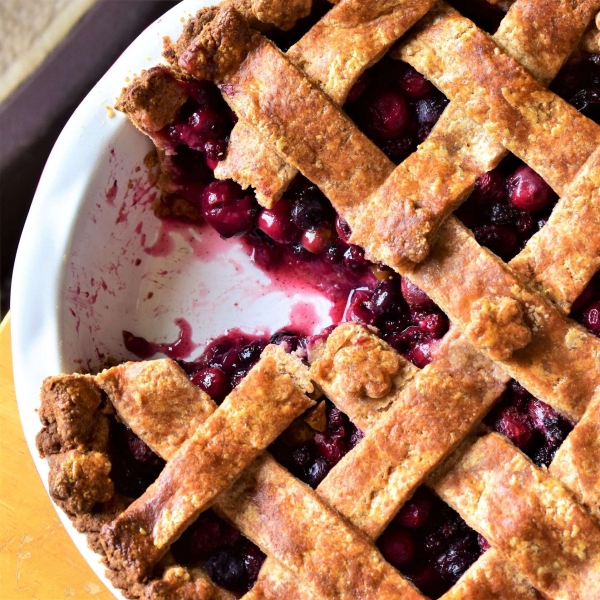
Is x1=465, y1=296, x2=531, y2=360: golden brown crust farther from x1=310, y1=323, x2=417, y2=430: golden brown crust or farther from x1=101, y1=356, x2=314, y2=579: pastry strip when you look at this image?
x1=101, y1=356, x2=314, y2=579: pastry strip

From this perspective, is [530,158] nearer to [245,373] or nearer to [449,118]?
[449,118]

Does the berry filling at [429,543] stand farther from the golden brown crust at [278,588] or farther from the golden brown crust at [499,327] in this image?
the golden brown crust at [499,327]

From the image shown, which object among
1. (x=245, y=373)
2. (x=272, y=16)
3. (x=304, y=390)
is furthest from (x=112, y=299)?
(x=272, y=16)

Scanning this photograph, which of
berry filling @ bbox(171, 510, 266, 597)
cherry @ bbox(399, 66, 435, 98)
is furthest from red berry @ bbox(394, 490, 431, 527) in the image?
cherry @ bbox(399, 66, 435, 98)

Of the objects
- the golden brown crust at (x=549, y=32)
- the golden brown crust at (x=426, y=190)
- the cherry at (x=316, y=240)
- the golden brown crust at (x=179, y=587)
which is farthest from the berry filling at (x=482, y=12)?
the golden brown crust at (x=179, y=587)

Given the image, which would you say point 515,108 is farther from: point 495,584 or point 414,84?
point 495,584

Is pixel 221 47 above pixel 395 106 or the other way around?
the other way around

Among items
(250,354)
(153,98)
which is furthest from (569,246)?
(153,98)
